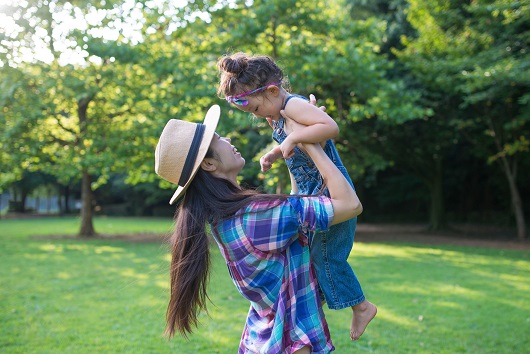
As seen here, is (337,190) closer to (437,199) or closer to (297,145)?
(297,145)

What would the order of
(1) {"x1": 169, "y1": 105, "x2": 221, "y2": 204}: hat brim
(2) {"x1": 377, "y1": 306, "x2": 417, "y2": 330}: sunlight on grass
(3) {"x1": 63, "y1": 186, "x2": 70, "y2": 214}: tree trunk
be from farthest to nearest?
(3) {"x1": 63, "y1": 186, "x2": 70, "y2": 214}: tree trunk < (2) {"x1": 377, "y1": 306, "x2": 417, "y2": 330}: sunlight on grass < (1) {"x1": 169, "y1": 105, "x2": 221, "y2": 204}: hat brim

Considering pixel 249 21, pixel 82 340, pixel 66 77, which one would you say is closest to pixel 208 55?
pixel 249 21

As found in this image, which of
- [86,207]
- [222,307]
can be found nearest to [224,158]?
[222,307]

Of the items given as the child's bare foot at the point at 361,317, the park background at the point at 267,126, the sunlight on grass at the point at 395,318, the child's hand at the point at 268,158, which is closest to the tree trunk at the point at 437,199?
the park background at the point at 267,126

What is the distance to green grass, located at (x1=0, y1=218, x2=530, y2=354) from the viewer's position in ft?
17.8

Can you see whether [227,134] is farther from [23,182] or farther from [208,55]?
[23,182]

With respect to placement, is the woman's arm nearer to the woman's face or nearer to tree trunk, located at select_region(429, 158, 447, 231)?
the woman's face

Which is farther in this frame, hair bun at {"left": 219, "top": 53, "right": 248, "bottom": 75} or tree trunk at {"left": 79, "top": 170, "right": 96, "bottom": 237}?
tree trunk at {"left": 79, "top": 170, "right": 96, "bottom": 237}

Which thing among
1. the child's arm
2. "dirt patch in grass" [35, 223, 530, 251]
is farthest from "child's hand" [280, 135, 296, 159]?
"dirt patch in grass" [35, 223, 530, 251]

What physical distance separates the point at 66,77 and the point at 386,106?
376 inches

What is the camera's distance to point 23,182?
31.1 meters

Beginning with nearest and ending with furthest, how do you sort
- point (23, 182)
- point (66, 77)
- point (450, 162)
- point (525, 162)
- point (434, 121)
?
point (66, 77), point (434, 121), point (525, 162), point (450, 162), point (23, 182)

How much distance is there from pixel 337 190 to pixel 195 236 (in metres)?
0.61

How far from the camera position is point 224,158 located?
215 cm
